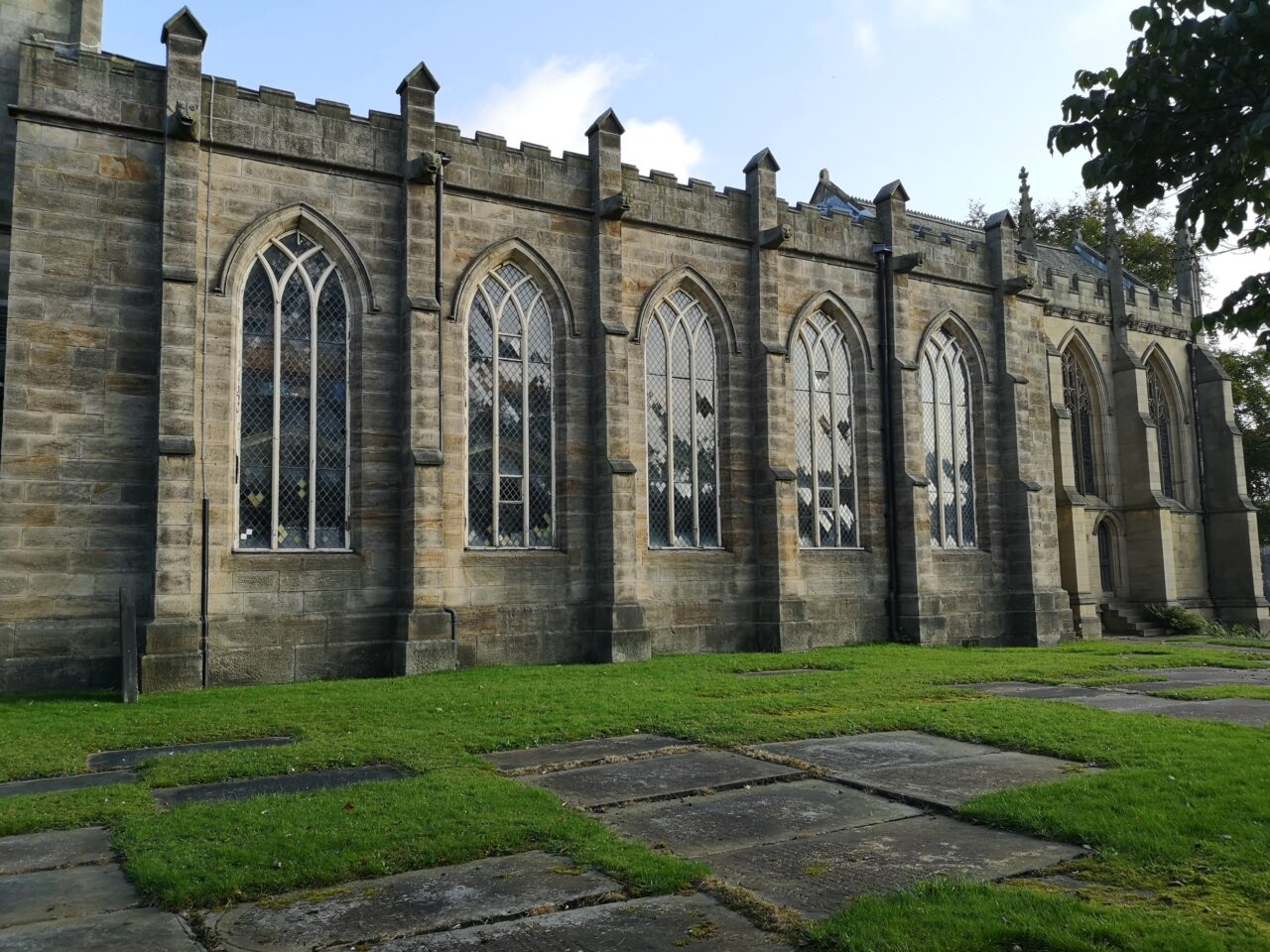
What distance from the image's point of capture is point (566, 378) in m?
18.2

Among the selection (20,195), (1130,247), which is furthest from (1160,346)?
(20,195)

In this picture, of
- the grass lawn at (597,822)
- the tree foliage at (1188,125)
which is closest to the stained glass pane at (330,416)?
the grass lawn at (597,822)

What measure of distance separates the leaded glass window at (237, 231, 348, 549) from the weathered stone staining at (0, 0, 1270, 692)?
5cm

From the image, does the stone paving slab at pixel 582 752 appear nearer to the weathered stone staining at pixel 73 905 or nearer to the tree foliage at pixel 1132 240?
the weathered stone staining at pixel 73 905

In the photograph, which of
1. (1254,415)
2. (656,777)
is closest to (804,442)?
(656,777)

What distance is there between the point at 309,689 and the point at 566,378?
283 inches

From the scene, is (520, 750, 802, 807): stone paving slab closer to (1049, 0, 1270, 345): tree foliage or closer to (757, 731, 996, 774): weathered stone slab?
(757, 731, 996, 774): weathered stone slab

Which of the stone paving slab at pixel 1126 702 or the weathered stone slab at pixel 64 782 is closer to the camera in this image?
the weathered stone slab at pixel 64 782

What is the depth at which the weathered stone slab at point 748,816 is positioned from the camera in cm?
621

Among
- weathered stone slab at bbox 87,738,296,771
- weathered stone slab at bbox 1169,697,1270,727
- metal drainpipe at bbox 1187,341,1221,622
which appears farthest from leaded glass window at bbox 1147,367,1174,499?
weathered stone slab at bbox 87,738,296,771

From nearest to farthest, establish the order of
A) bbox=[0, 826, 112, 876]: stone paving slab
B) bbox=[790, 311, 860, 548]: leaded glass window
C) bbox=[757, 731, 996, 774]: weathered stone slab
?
bbox=[0, 826, 112, 876]: stone paving slab
bbox=[757, 731, 996, 774]: weathered stone slab
bbox=[790, 311, 860, 548]: leaded glass window

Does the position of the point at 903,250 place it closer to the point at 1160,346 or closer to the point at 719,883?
the point at 1160,346

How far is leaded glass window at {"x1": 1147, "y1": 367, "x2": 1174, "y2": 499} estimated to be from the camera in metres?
31.5

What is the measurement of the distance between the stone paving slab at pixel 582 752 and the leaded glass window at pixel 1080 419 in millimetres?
23802
